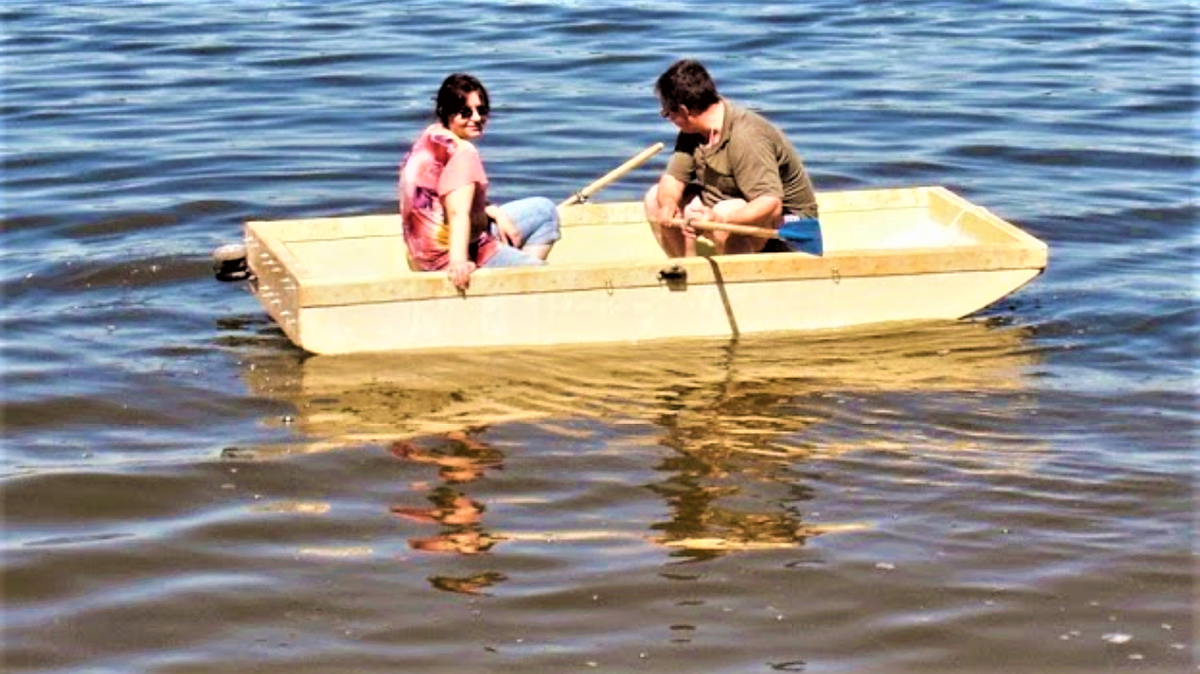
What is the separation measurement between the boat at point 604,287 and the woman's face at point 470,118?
571 mm

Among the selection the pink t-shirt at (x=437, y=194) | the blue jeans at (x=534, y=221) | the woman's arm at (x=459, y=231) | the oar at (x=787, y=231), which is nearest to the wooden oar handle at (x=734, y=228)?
the oar at (x=787, y=231)

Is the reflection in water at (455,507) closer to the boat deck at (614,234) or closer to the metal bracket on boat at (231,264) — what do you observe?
the boat deck at (614,234)

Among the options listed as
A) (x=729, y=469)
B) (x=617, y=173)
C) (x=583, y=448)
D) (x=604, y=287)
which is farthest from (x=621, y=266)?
(x=729, y=469)

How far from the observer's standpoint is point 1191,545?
746cm

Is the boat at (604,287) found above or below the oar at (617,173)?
below

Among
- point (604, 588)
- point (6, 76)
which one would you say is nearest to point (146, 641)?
point (604, 588)

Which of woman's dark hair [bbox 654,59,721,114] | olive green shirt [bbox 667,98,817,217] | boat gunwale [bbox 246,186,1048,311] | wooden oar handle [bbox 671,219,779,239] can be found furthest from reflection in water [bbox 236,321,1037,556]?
woman's dark hair [bbox 654,59,721,114]

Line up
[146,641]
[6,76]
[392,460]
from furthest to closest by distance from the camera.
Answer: [6,76] < [392,460] < [146,641]

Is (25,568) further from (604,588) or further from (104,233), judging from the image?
(104,233)

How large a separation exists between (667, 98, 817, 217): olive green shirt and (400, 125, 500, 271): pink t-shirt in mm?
925

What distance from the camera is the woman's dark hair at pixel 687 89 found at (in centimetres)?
941

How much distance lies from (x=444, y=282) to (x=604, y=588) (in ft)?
7.44

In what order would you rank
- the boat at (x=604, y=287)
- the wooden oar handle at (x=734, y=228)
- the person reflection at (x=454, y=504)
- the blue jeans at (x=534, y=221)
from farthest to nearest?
the blue jeans at (x=534, y=221) → the wooden oar handle at (x=734, y=228) → the boat at (x=604, y=287) → the person reflection at (x=454, y=504)

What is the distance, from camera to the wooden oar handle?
937cm
